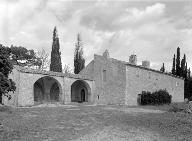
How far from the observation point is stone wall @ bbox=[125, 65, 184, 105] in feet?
112

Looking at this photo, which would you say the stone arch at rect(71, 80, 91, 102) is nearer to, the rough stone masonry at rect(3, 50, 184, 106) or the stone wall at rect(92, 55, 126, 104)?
the rough stone masonry at rect(3, 50, 184, 106)

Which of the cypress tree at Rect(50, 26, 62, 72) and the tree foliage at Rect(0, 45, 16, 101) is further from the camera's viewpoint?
the cypress tree at Rect(50, 26, 62, 72)

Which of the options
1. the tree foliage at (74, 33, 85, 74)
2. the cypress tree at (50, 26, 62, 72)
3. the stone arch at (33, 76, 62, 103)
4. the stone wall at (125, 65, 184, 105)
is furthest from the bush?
the tree foliage at (74, 33, 85, 74)

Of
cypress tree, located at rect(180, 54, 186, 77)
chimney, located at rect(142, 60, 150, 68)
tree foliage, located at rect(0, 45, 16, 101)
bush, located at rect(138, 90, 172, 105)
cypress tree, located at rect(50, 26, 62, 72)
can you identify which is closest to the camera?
tree foliage, located at rect(0, 45, 16, 101)

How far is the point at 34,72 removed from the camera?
96.5 feet

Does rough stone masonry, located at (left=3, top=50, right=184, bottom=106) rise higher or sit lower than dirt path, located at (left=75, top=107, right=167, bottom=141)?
higher

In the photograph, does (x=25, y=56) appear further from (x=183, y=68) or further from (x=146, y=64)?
(x=183, y=68)

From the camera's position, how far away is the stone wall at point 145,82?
34.3m

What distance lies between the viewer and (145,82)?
36844 millimetres

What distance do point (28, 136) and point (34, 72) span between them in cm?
1872

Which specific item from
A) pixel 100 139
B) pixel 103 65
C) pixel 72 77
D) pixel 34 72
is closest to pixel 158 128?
pixel 100 139

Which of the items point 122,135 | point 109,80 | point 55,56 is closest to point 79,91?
point 109,80

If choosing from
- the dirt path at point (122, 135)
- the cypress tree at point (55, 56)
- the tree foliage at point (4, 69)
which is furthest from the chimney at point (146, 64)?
the tree foliage at point (4, 69)

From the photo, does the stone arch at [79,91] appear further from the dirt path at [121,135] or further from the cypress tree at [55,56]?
the dirt path at [121,135]
